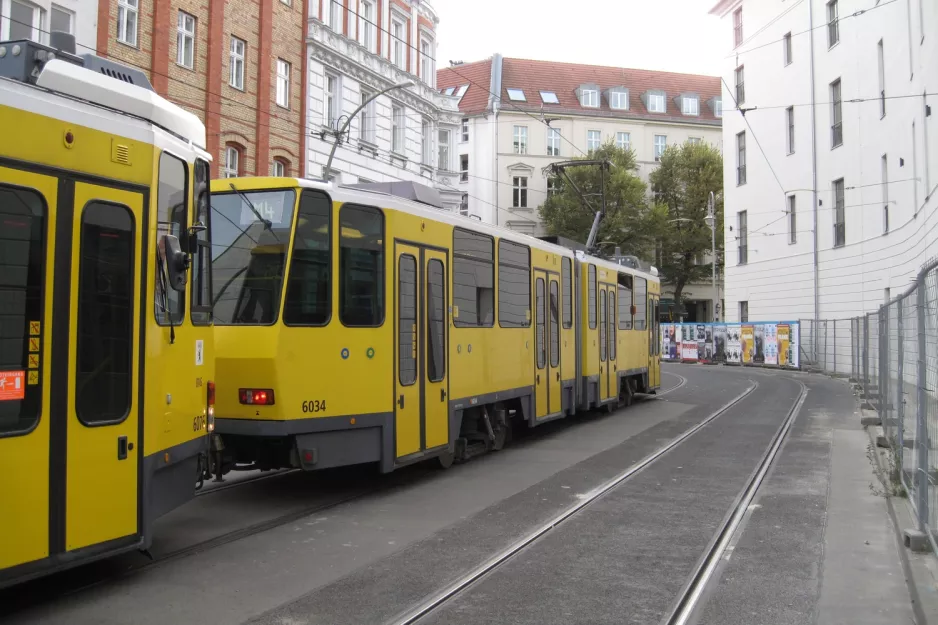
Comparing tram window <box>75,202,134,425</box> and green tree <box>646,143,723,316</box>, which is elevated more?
green tree <box>646,143,723,316</box>

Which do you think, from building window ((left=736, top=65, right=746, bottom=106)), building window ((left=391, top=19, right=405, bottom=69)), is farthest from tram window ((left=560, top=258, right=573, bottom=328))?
building window ((left=736, top=65, right=746, bottom=106))

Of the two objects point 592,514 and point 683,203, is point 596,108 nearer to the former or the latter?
point 683,203

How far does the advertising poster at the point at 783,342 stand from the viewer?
34.8m

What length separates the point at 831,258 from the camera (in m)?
32.8

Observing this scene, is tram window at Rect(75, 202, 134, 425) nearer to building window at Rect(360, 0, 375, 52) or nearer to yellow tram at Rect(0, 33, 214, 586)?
yellow tram at Rect(0, 33, 214, 586)

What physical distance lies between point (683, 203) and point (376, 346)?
5021 centimetres

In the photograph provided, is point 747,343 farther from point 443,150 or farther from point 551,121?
point 551,121

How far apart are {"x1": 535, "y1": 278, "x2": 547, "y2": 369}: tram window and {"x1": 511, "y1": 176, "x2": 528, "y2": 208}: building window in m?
41.1

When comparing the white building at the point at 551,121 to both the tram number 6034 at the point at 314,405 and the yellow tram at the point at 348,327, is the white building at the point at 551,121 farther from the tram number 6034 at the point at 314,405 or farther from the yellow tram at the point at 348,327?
the tram number 6034 at the point at 314,405

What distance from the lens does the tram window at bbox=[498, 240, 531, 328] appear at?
439 inches

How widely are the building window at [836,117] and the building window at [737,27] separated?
9.82m

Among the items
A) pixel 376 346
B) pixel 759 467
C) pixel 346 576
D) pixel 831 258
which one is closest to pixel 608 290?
pixel 759 467

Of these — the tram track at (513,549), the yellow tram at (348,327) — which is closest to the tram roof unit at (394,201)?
the yellow tram at (348,327)

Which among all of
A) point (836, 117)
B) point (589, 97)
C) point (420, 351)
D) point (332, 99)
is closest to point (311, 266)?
point (420, 351)
